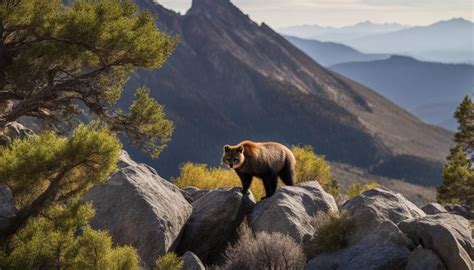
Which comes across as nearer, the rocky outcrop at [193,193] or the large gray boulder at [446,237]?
the large gray boulder at [446,237]

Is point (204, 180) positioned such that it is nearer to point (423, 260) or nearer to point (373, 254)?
point (373, 254)

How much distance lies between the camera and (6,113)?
2148cm

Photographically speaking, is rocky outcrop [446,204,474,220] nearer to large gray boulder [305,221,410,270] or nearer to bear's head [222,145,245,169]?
large gray boulder [305,221,410,270]

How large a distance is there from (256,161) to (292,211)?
273 cm

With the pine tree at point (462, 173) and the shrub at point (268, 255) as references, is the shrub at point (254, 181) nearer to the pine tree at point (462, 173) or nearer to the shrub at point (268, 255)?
the pine tree at point (462, 173)

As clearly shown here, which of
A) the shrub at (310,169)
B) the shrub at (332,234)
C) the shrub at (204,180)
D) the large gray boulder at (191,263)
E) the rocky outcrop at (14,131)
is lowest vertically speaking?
the shrub at (204,180)

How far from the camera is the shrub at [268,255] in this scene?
18.2 meters

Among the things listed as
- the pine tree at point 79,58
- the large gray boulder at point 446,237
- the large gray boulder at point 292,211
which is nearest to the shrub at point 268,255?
the large gray boulder at point 292,211

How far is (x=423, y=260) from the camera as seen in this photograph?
665 inches

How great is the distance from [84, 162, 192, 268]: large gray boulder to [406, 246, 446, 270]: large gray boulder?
830 centimetres

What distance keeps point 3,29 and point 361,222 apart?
1481 centimetres

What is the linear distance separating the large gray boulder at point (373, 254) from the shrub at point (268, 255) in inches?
26.6

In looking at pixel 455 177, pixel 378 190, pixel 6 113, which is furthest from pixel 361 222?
pixel 455 177

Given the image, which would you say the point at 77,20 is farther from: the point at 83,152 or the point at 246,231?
the point at 246,231
